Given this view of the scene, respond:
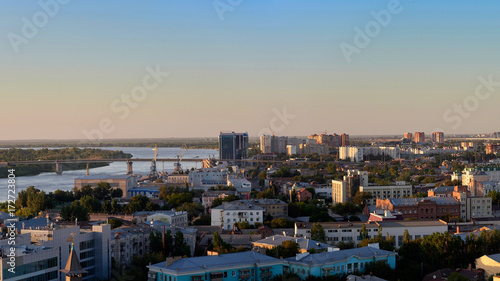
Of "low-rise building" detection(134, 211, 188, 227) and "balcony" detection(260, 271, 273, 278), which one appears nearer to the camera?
"balcony" detection(260, 271, 273, 278)

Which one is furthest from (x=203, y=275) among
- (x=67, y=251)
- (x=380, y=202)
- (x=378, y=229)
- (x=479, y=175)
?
(x=479, y=175)

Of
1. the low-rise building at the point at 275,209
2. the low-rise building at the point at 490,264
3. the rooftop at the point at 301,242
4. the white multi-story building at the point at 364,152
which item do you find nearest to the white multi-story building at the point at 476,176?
the low-rise building at the point at 275,209

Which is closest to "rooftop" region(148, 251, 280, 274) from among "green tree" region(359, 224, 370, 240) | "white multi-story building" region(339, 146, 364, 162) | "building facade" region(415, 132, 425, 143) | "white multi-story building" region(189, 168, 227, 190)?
"green tree" region(359, 224, 370, 240)

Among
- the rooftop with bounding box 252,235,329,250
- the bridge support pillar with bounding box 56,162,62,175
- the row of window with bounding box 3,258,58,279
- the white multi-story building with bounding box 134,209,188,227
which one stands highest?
the row of window with bounding box 3,258,58,279

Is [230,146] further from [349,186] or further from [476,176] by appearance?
[349,186]

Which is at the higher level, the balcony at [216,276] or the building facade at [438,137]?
the building facade at [438,137]

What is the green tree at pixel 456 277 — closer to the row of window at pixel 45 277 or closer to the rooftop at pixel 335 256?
the rooftop at pixel 335 256

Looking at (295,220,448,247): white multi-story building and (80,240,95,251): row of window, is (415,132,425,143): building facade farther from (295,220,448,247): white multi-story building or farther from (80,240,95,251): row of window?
(80,240,95,251): row of window

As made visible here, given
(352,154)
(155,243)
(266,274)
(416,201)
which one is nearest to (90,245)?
(155,243)
